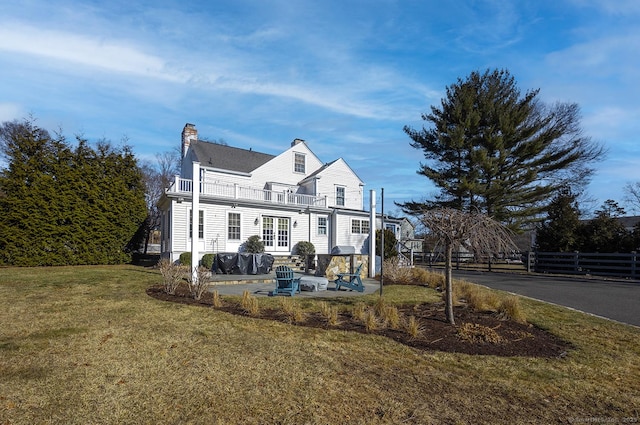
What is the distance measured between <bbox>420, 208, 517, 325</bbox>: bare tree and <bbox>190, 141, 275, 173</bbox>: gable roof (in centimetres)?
1999

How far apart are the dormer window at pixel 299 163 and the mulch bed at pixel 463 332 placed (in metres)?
19.9

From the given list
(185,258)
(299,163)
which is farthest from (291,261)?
(299,163)

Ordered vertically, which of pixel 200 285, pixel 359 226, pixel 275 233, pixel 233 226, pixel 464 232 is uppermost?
pixel 359 226

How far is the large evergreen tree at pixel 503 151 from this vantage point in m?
26.9

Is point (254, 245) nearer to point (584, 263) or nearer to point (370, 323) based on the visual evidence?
point (370, 323)

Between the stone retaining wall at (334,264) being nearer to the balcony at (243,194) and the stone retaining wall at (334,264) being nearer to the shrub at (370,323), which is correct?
the shrub at (370,323)

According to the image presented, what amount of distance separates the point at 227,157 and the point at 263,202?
7174 millimetres

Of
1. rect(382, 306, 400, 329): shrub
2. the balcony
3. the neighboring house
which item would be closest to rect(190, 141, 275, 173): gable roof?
the neighboring house

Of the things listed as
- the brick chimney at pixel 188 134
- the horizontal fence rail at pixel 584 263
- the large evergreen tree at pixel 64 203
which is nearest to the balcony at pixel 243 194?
the large evergreen tree at pixel 64 203

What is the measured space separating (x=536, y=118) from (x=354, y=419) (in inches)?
1247

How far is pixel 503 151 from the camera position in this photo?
2695 centimetres

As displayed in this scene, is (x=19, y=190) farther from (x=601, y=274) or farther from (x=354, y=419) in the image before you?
(x=601, y=274)

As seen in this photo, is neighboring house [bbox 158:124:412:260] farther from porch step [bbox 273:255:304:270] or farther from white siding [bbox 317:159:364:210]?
porch step [bbox 273:255:304:270]

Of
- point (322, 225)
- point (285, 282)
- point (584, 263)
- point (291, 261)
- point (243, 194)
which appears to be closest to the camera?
point (285, 282)
